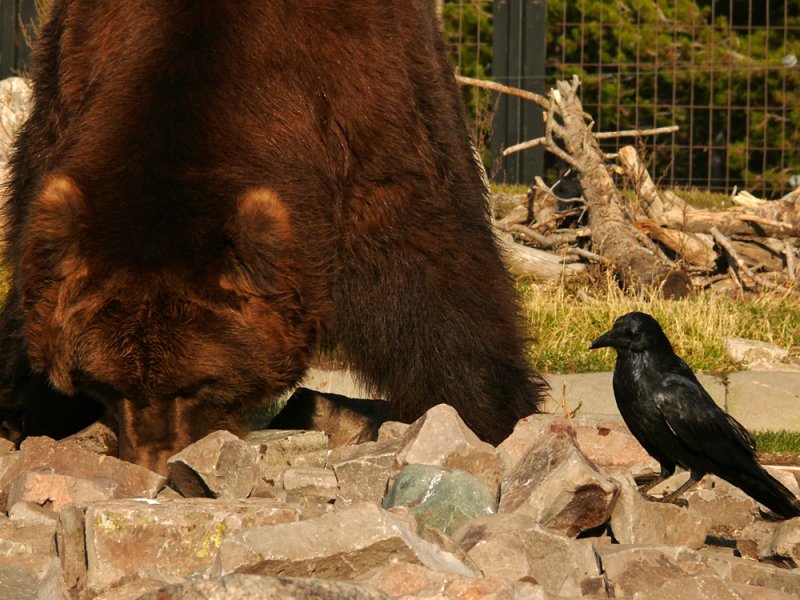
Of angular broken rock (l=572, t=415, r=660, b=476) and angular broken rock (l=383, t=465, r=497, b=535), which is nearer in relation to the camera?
angular broken rock (l=383, t=465, r=497, b=535)

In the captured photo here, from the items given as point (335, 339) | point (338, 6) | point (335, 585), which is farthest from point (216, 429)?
point (335, 585)

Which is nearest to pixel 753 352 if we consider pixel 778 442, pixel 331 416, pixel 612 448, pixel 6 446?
pixel 778 442

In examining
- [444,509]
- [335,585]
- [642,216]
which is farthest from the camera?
[642,216]

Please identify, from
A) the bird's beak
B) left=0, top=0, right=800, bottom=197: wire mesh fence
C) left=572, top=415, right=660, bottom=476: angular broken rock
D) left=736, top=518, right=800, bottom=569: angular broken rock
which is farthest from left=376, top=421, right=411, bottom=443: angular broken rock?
left=0, top=0, right=800, bottom=197: wire mesh fence

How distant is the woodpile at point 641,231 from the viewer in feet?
30.0

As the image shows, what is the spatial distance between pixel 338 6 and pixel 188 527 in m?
2.06

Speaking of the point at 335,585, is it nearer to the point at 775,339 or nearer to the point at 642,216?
the point at 775,339

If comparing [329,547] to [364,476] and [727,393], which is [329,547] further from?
[727,393]

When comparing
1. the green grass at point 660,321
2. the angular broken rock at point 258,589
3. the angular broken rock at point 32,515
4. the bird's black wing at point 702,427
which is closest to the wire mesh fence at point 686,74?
the green grass at point 660,321

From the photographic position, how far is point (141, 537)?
304cm

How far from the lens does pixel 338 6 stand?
14.3ft

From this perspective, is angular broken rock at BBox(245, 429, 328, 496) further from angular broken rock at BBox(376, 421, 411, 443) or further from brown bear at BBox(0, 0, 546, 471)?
angular broken rock at BBox(376, 421, 411, 443)

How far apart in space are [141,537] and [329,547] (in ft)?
1.85

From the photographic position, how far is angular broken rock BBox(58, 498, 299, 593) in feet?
9.87
